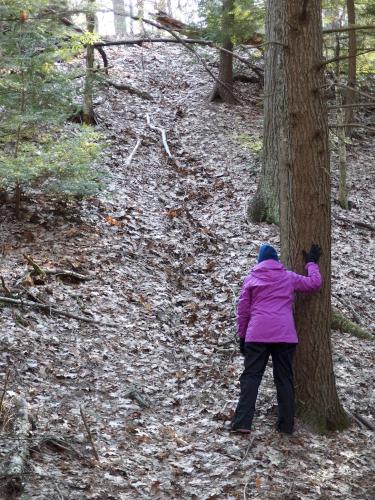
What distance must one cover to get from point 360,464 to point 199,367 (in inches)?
94.3

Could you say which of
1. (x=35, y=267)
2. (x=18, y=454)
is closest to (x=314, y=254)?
(x=18, y=454)

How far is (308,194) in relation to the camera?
19.5 feet

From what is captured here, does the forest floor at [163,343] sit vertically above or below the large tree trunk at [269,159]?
below

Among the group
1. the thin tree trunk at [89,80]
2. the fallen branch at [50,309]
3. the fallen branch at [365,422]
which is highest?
the thin tree trunk at [89,80]

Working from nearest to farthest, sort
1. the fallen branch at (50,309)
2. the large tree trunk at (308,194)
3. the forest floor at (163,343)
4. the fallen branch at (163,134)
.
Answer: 1. the forest floor at (163,343)
2. the large tree trunk at (308,194)
3. the fallen branch at (50,309)
4. the fallen branch at (163,134)

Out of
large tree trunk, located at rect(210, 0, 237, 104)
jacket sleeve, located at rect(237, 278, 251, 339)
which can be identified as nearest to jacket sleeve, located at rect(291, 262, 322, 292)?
jacket sleeve, located at rect(237, 278, 251, 339)

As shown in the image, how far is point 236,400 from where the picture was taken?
21.7 ft

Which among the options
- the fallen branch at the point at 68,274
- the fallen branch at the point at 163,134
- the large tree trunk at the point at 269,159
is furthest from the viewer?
the fallen branch at the point at 163,134

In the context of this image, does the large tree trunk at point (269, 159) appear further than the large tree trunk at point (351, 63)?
No

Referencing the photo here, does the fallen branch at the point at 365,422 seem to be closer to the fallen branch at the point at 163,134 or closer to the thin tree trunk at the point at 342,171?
the thin tree trunk at the point at 342,171

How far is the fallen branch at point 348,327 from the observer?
830 centimetres

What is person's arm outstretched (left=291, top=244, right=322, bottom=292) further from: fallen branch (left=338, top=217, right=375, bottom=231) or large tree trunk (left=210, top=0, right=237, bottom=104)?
large tree trunk (left=210, top=0, right=237, bottom=104)

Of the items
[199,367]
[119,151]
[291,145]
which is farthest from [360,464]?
[119,151]

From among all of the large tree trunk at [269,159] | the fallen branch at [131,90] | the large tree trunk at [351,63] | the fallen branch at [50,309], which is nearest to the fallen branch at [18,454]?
the fallen branch at [50,309]
